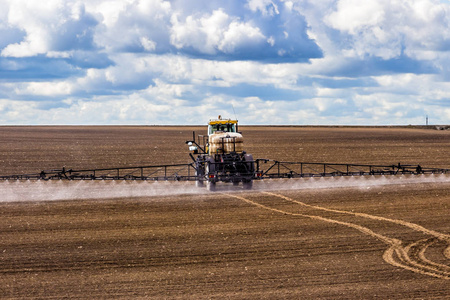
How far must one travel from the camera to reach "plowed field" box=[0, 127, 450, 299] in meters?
12.4

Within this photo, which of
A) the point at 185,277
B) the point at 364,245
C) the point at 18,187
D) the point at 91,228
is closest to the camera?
the point at 185,277

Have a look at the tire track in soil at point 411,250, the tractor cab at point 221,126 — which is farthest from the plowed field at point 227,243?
the tractor cab at point 221,126

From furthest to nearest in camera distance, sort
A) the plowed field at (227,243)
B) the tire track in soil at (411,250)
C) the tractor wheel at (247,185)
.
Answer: the tractor wheel at (247,185) < the tire track in soil at (411,250) < the plowed field at (227,243)

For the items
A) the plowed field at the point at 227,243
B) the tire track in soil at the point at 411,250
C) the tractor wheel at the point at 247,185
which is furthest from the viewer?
the tractor wheel at the point at 247,185

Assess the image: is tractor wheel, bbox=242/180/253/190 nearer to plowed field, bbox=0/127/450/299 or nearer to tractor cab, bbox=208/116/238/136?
plowed field, bbox=0/127/450/299

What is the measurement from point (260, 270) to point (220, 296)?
180 centimetres

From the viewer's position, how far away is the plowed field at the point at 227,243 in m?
12.4

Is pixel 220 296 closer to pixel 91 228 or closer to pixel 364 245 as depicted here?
pixel 364 245

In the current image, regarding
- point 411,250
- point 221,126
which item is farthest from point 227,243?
point 221,126

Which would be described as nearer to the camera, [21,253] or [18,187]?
[21,253]

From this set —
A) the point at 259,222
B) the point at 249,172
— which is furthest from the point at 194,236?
the point at 249,172

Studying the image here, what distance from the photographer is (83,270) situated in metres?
13.6

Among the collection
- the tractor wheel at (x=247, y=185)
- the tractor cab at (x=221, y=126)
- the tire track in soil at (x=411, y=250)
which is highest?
the tractor cab at (x=221, y=126)

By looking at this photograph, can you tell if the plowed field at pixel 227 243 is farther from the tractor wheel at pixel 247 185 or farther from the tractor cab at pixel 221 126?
the tractor cab at pixel 221 126
